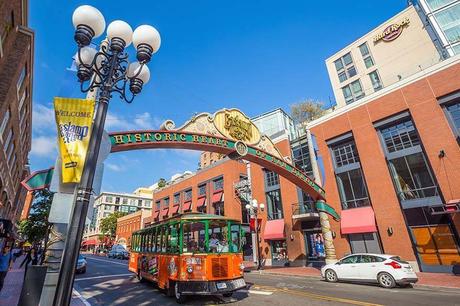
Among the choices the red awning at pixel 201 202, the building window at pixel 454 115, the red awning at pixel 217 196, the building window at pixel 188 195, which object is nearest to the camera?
the building window at pixel 454 115

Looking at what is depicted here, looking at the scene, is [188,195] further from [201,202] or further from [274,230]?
[274,230]

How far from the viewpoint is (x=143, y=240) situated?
14.2m

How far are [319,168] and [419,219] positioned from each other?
7.51 meters

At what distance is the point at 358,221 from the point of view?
65.0 ft

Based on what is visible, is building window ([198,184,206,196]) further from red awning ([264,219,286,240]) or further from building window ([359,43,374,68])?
building window ([359,43,374,68])

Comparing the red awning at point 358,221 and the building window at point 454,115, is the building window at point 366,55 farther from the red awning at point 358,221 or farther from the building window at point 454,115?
the red awning at point 358,221

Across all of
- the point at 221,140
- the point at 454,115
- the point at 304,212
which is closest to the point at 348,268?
the point at 221,140

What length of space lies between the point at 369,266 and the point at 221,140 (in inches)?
392

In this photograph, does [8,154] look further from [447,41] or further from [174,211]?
[447,41]

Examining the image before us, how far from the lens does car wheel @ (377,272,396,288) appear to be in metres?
11.6

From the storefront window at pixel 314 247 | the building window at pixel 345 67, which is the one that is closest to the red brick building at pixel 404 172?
the storefront window at pixel 314 247

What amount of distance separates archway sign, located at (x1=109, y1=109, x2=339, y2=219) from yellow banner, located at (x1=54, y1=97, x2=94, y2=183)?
638 cm

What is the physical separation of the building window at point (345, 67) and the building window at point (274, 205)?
3195 cm

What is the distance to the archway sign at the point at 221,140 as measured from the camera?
11.7 metres
